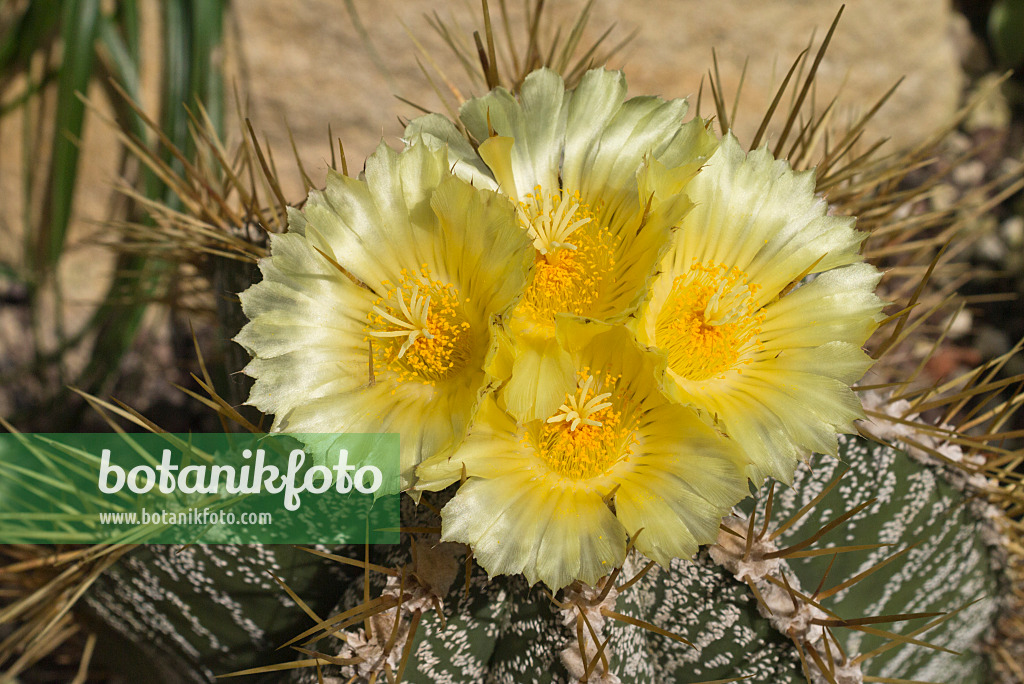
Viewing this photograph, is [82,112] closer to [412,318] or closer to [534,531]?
[412,318]

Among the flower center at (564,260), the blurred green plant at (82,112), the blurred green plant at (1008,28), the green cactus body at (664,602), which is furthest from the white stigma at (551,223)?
the blurred green plant at (1008,28)

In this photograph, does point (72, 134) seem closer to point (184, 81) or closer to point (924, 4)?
point (184, 81)

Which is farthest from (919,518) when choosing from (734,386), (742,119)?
(742,119)

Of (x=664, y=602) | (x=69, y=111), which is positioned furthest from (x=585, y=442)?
(x=69, y=111)

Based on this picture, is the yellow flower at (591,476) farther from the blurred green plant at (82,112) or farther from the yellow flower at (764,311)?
the blurred green plant at (82,112)

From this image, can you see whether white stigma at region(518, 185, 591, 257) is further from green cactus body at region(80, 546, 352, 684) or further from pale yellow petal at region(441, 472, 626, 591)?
green cactus body at region(80, 546, 352, 684)

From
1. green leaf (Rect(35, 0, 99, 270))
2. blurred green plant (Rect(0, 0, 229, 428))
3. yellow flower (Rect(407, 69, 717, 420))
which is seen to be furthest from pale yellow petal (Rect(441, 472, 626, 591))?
green leaf (Rect(35, 0, 99, 270))
